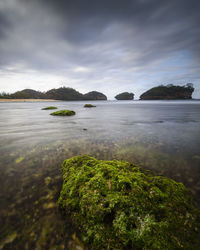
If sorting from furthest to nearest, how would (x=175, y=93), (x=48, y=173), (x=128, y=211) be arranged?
(x=175, y=93) < (x=48, y=173) < (x=128, y=211)

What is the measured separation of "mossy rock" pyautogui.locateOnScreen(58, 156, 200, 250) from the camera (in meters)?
1.60

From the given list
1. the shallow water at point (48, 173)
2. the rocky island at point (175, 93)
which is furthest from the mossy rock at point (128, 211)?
the rocky island at point (175, 93)

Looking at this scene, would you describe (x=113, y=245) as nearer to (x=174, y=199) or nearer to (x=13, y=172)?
(x=174, y=199)

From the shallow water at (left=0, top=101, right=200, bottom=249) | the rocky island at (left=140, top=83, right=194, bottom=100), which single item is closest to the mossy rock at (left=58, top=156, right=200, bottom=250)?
the shallow water at (left=0, top=101, right=200, bottom=249)

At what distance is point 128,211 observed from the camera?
1.85m

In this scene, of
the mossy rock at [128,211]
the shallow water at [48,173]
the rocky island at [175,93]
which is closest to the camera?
the mossy rock at [128,211]

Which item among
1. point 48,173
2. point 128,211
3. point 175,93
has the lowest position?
point 48,173

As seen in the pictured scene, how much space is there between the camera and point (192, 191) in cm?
256

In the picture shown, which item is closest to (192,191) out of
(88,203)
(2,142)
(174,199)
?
(174,199)

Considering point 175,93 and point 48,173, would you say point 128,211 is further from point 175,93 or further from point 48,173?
point 175,93

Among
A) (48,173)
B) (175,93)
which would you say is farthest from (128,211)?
(175,93)

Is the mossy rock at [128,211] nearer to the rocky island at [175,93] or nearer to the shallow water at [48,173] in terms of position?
the shallow water at [48,173]

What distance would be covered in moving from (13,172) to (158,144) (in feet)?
19.1

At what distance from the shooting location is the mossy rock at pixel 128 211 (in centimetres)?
160
